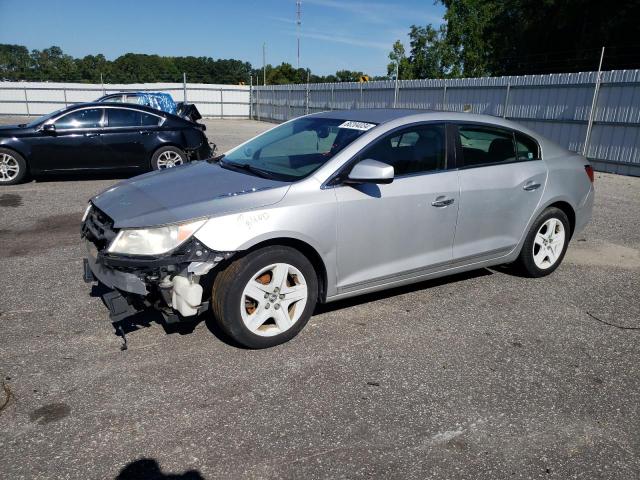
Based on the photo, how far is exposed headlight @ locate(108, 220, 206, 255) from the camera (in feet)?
10.5

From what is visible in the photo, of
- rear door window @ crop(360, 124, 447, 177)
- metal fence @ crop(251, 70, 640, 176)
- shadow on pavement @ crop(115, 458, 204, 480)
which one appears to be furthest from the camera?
metal fence @ crop(251, 70, 640, 176)

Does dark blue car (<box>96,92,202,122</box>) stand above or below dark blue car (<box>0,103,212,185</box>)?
above

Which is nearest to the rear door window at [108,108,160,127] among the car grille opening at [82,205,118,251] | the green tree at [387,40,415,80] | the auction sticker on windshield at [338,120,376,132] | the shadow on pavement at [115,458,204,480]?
the car grille opening at [82,205,118,251]

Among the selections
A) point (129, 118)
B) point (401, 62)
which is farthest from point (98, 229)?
point (401, 62)

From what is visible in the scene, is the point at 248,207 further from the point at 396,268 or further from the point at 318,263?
the point at 396,268

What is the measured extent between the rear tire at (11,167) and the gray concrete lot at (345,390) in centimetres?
534

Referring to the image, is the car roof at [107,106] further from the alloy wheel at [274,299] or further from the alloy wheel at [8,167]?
the alloy wheel at [274,299]

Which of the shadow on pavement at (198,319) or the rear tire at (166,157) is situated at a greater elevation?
the rear tire at (166,157)

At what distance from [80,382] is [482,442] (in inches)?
92.5

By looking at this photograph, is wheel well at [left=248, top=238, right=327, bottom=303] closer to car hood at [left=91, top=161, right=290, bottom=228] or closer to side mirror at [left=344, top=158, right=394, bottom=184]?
car hood at [left=91, top=161, right=290, bottom=228]

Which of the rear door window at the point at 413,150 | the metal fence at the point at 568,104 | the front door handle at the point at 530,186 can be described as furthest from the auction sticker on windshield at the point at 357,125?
the metal fence at the point at 568,104

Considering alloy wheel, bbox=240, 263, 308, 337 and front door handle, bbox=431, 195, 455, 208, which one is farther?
front door handle, bbox=431, 195, 455, 208

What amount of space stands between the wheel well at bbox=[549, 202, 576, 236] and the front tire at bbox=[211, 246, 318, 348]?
285 cm

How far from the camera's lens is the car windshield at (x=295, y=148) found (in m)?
3.87
